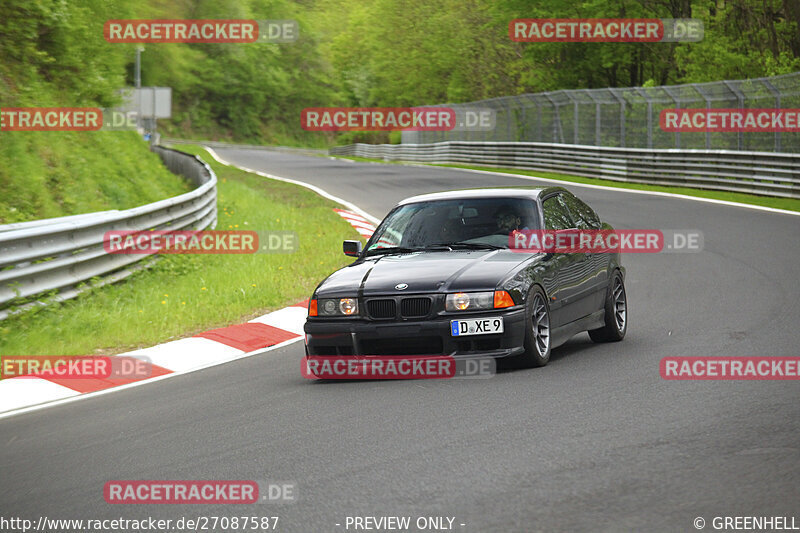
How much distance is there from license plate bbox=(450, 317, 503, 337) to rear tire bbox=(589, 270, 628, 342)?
7.23ft

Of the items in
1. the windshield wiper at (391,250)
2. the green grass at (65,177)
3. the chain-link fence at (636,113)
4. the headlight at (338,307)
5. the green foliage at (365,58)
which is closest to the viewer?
the headlight at (338,307)

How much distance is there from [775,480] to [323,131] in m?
133

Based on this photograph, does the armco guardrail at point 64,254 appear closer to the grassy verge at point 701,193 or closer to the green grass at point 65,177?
the green grass at point 65,177

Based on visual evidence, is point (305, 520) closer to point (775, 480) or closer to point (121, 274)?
point (775, 480)

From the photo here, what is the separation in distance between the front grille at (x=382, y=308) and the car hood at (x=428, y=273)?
7 centimetres

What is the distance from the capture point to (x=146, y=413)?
7.48m

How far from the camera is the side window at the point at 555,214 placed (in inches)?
364

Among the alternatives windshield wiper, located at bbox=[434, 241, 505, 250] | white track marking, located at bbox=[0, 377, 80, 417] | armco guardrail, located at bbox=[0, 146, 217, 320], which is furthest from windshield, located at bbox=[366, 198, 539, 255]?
armco guardrail, located at bbox=[0, 146, 217, 320]

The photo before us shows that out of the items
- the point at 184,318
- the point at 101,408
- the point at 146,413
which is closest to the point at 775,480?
the point at 146,413

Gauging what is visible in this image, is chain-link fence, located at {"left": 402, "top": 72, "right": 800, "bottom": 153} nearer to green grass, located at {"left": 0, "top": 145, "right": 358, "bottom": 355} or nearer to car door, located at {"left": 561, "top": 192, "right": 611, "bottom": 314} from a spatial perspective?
green grass, located at {"left": 0, "top": 145, "right": 358, "bottom": 355}

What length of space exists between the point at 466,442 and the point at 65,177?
14585 mm

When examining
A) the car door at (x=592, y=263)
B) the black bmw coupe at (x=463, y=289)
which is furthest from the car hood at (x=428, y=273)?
the car door at (x=592, y=263)

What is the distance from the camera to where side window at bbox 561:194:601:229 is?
10023 mm

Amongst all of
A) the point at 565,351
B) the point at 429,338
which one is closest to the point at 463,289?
the point at 429,338
